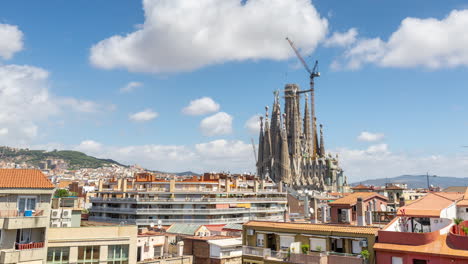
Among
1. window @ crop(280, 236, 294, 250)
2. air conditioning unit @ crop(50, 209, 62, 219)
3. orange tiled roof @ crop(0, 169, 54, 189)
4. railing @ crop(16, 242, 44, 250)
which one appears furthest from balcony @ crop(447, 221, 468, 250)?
air conditioning unit @ crop(50, 209, 62, 219)

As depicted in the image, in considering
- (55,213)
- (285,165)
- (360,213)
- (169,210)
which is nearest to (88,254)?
(55,213)

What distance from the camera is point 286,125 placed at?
556 feet

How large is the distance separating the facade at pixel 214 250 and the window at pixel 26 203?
1555cm

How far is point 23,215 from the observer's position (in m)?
26.5

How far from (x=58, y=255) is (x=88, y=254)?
190 cm

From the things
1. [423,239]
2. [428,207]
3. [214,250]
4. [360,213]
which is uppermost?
[428,207]

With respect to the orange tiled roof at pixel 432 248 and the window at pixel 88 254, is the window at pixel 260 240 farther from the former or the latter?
the window at pixel 88 254

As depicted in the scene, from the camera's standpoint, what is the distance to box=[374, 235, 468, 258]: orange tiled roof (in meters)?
23.9

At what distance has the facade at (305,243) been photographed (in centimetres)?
2748

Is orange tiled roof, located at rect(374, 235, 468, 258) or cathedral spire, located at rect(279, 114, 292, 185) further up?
cathedral spire, located at rect(279, 114, 292, 185)

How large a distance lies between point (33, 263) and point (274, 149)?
136032mm

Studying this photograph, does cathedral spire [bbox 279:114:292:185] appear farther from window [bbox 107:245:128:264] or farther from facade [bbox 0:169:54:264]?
facade [bbox 0:169:54:264]

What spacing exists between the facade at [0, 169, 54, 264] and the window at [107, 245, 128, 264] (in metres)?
4.50

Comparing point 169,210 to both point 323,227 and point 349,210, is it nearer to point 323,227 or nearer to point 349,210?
point 349,210
